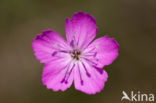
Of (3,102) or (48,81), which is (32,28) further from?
(48,81)

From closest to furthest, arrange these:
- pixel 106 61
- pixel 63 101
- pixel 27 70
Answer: pixel 106 61 < pixel 63 101 < pixel 27 70

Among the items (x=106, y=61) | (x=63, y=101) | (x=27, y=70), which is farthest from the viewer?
(x=27, y=70)

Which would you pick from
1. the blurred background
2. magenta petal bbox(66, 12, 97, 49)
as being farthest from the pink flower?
the blurred background

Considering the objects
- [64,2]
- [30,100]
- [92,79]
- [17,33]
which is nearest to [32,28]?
[17,33]

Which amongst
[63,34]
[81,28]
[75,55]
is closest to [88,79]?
[75,55]

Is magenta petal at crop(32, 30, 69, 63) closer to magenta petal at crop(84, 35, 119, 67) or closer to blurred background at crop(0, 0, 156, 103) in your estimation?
magenta petal at crop(84, 35, 119, 67)

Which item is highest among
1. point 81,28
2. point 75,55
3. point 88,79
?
point 81,28

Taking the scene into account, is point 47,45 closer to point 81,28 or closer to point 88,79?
point 81,28
